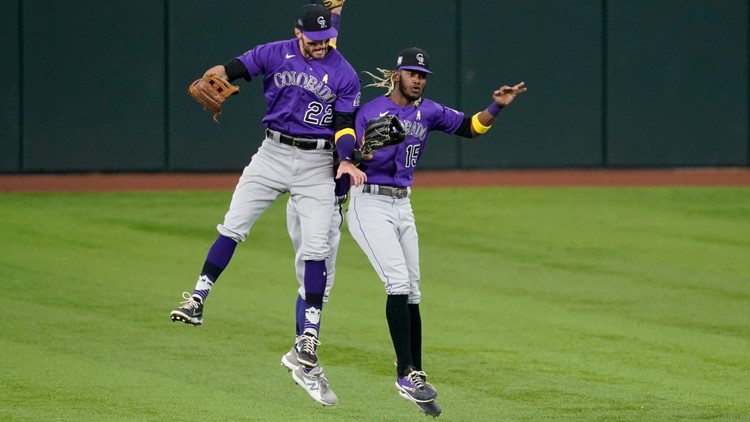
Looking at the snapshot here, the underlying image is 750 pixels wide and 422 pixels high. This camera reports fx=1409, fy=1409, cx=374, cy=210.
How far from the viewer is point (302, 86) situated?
28.4 feet

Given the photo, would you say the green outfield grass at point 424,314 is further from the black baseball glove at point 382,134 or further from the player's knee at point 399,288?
the black baseball glove at point 382,134

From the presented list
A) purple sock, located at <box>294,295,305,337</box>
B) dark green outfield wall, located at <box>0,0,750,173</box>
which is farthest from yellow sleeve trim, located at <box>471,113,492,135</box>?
dark green outfield wall, located at <box>0,0,750,173</box>

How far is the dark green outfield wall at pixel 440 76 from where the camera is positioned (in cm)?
2083

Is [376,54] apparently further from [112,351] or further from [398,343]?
[398,343]

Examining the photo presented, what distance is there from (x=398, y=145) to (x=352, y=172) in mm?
Result: 475

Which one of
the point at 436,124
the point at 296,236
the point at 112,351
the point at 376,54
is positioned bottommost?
the point at 112,351

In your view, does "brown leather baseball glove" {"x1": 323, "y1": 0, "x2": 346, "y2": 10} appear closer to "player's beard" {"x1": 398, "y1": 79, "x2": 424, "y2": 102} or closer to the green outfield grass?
"player's beard" {"x1": 398, "y1": 79, "x2": 424, "y2": 102}

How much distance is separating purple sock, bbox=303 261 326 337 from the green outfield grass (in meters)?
0.76

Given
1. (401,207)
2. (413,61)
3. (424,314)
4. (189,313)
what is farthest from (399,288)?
(424,314)

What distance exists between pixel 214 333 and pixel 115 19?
1007 cm

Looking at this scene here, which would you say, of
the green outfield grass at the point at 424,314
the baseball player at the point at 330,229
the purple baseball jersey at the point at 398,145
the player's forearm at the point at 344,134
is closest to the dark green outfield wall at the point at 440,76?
the green outfield grass at the point at 424,314

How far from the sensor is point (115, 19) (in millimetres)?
20875

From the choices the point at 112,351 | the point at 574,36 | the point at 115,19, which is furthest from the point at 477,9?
the point at 112,351

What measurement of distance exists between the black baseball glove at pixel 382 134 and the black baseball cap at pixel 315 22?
2.06ft
